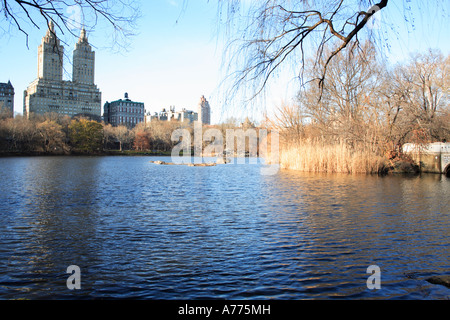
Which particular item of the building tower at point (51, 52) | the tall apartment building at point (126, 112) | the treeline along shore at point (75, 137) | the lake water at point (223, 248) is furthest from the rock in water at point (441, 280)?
the tall apartment building at point (126, 112)

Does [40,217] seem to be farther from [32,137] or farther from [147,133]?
[147,133]

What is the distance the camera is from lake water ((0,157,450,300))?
16.5ft

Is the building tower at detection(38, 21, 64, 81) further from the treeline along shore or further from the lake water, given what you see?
the treeline along shore

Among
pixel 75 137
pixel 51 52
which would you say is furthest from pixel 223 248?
pixel 75 137

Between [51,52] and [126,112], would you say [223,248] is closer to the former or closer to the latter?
[51,52]

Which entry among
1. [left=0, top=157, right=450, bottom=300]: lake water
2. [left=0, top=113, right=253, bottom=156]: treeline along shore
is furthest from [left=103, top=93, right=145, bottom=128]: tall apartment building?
[left=0, top=157, right=450, bottom=300]: lake water

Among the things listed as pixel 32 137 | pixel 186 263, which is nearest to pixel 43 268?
pixel 186 263

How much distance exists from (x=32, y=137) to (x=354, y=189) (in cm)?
7303

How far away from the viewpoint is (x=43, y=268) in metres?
5.83

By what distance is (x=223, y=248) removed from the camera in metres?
7.00

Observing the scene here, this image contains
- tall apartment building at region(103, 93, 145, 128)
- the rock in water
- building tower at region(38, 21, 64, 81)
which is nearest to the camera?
building tower at region(38, 21, 64, 81)

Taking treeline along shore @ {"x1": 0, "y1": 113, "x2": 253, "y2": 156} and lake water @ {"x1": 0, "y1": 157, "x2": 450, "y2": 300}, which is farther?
treeline along shore @ {"x1": 0, "y1": 113, "x2": 253, "y2": 156}

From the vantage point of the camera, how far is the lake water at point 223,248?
5027 millimetres

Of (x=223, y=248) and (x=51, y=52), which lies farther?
(x=223, y=248)
